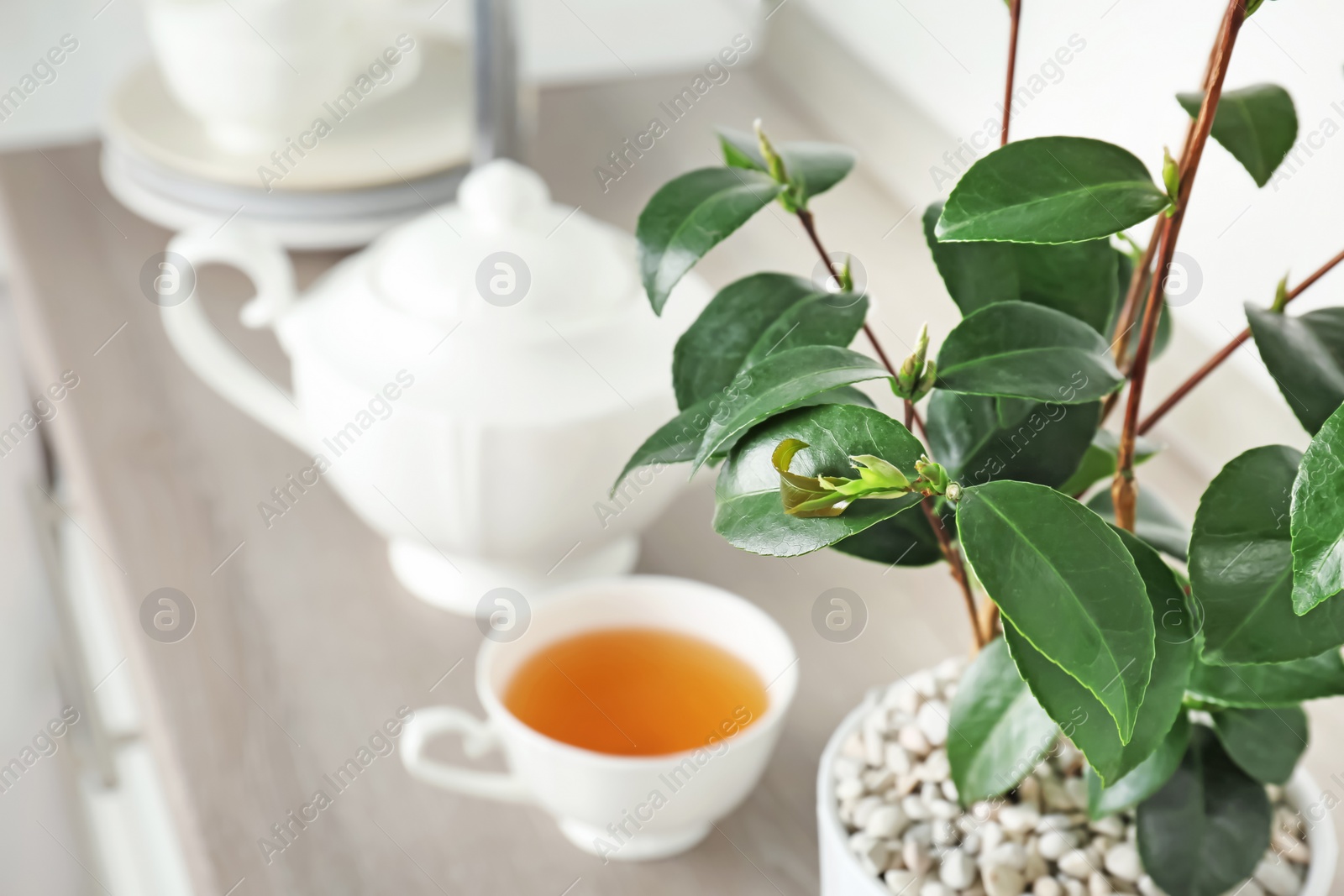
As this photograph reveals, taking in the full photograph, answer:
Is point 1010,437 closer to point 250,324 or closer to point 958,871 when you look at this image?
point 958,871

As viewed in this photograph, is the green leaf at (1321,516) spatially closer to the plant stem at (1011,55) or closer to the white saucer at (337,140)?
the plant stem at (1011,55)

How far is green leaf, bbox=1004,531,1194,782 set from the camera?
0.86 ft

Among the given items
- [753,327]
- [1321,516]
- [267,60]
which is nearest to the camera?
[1321,516]

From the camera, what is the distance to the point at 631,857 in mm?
489

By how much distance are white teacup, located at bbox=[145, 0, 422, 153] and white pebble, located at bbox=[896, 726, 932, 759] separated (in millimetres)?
609

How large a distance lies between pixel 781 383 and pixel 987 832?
198 mm

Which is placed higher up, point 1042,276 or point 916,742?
point 1042,276

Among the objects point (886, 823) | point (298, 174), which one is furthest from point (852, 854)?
point (298, 174)

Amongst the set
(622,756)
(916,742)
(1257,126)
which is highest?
(1257,126)

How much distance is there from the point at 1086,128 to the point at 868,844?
0.52 metres

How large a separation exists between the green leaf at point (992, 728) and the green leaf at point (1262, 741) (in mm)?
59

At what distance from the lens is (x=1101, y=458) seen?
407 millimetres

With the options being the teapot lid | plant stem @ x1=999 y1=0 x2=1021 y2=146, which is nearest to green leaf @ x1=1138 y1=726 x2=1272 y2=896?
plant stem @ x1=999 y1=0 x2=1021 y2=146

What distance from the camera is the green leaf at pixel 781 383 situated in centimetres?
25
